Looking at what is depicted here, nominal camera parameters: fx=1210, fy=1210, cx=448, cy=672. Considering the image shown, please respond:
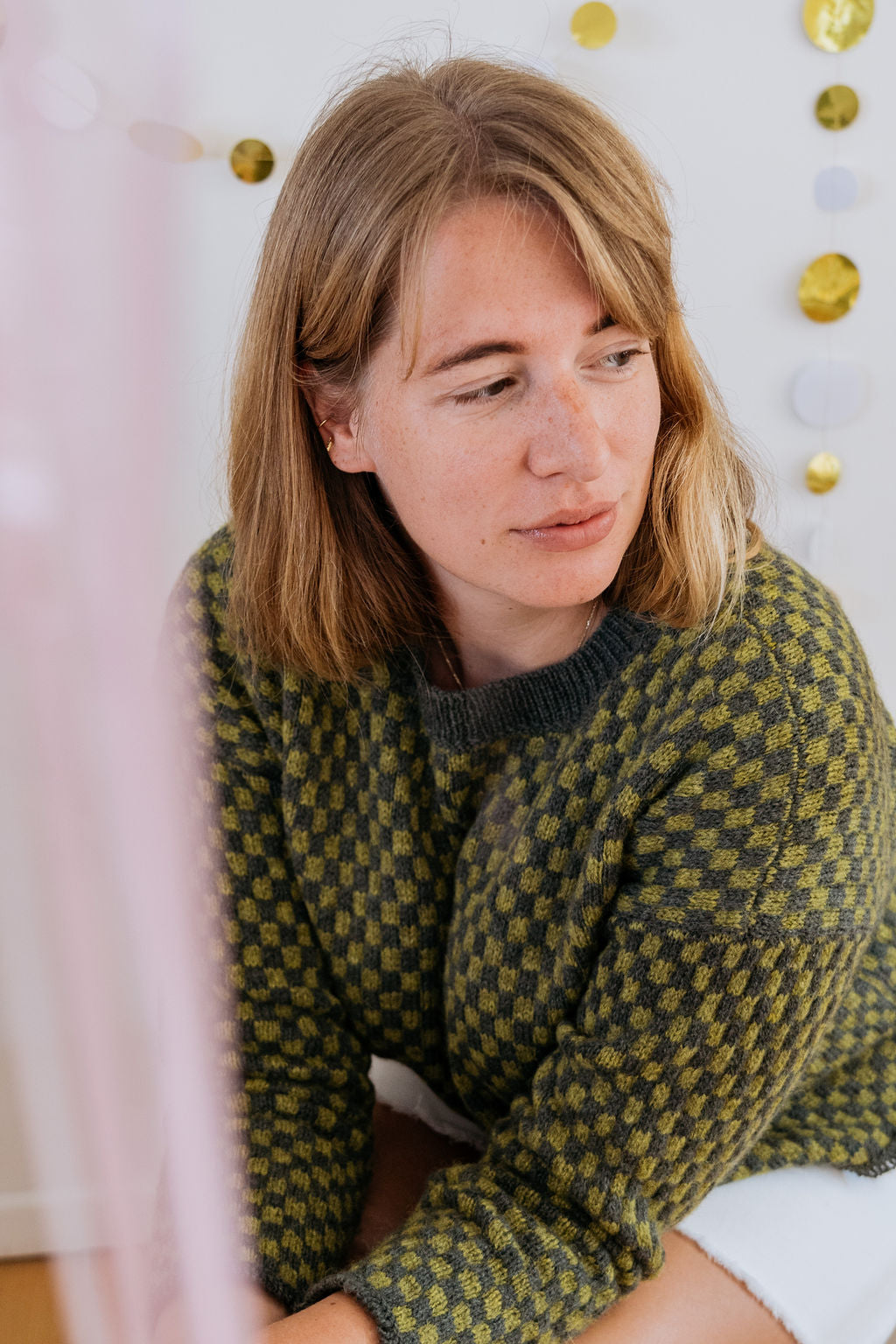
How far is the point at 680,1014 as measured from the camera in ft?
2.48

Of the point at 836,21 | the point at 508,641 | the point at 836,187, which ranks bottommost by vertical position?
the point at 508,641

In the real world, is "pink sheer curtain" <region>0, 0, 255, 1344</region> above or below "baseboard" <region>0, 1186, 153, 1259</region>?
above

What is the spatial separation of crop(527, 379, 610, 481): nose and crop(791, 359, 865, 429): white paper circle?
549 mm

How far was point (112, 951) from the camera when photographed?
227 mm

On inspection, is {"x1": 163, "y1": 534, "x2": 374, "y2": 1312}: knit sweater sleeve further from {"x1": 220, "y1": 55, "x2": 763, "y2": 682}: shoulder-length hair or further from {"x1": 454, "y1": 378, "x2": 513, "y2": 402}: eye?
{"x1": 454, "y1": 378, "x2": 513, "y2": 402}: eye

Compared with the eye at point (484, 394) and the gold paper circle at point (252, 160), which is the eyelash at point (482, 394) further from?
the gold paper circle at point (252, 160)

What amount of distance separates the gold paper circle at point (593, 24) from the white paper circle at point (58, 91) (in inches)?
39.0

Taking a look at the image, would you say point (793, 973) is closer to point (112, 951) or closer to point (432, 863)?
point (432, 863)

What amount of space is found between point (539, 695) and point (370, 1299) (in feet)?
1.35

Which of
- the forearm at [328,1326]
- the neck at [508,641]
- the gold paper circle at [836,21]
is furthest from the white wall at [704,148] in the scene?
the forearm at [328,1326]

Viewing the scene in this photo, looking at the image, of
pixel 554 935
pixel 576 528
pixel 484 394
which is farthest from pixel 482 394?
pixel 554 935

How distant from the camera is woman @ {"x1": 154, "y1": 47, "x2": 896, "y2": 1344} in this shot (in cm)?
74

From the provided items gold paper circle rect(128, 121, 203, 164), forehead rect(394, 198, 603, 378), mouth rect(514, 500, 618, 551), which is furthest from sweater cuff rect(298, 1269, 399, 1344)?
gold paper circle rect(128, 121, 203, 164)

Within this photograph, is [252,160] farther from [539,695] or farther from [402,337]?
[539,695]
